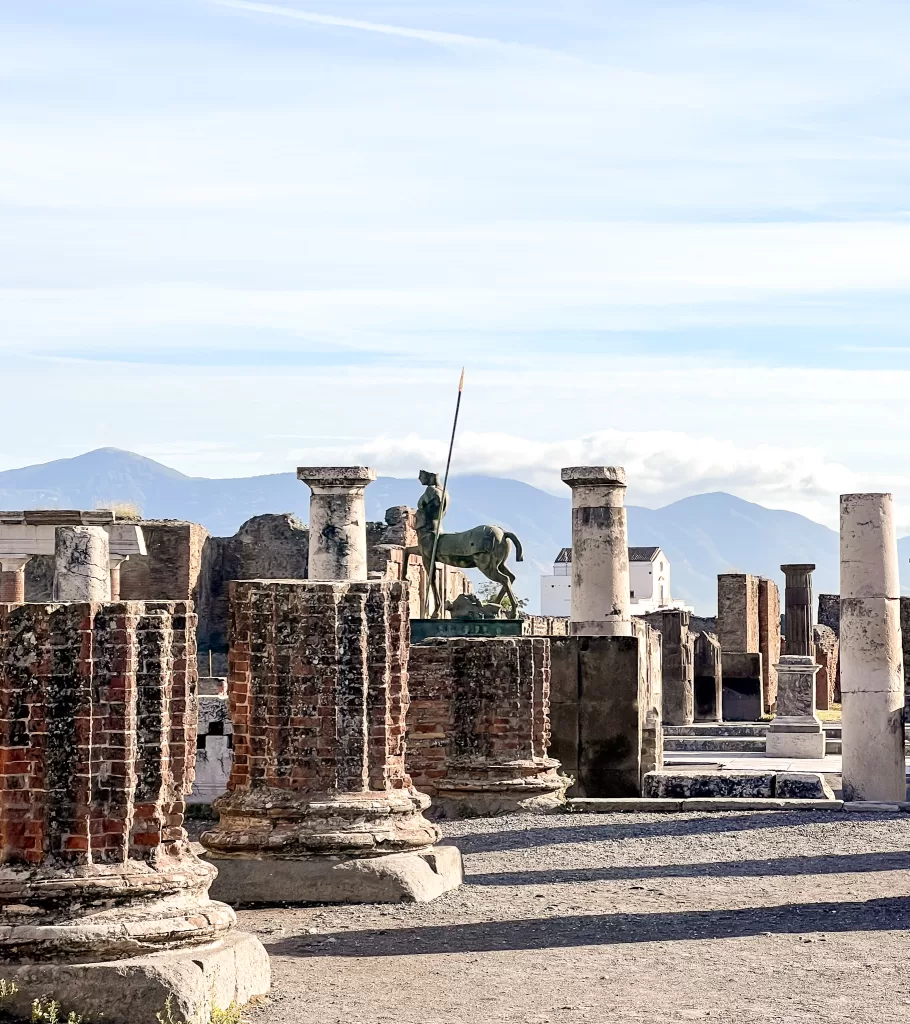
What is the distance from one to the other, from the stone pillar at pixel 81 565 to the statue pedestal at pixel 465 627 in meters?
7.64

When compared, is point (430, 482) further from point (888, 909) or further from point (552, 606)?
point (552, 606)

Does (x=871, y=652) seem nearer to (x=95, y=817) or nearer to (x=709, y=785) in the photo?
(x=709, y=785)

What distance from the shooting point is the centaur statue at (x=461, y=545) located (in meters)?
17.5

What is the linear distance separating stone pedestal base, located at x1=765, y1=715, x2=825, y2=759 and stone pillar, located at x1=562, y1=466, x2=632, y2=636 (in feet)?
15.5

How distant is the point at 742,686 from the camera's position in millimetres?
34688

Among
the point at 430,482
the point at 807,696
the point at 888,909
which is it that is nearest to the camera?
the point at 888,909

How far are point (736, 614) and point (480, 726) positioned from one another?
24.6 metres

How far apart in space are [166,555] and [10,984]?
1195 inches

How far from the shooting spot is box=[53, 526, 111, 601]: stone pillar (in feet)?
25.2

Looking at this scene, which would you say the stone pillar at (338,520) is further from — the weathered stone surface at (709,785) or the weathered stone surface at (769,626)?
the weathered stone surface at (769,626)

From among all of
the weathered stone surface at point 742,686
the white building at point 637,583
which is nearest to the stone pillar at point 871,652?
the weathered stone surface at point 742,686

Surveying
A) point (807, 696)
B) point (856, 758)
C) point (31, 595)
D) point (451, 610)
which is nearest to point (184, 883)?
point (451, 610)

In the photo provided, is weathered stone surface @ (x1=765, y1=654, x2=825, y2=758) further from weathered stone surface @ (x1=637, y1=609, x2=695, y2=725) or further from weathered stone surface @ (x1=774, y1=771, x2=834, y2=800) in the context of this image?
weathered stone surface @ (x1=774, y1=771, x2=834, y2=800)

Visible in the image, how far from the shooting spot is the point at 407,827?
34.1 ft
